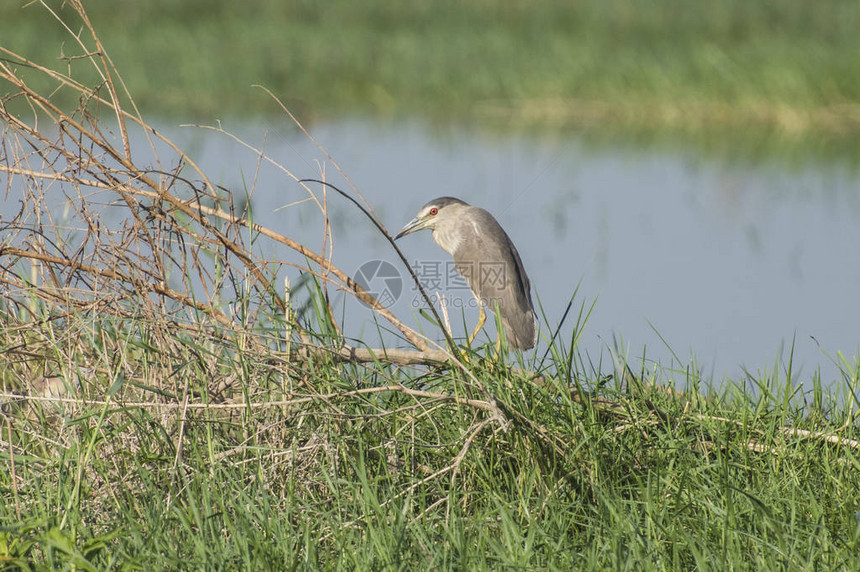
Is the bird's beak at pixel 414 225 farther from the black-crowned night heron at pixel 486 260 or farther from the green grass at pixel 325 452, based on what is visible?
the green grass at pixel 325 452

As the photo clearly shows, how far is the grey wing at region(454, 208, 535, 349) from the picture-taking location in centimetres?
524

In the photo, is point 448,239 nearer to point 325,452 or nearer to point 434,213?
point 434,213

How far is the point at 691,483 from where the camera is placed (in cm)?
330

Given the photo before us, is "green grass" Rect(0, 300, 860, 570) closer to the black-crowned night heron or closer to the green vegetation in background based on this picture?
the black-crowned night heron

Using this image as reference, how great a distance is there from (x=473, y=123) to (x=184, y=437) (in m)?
14.3

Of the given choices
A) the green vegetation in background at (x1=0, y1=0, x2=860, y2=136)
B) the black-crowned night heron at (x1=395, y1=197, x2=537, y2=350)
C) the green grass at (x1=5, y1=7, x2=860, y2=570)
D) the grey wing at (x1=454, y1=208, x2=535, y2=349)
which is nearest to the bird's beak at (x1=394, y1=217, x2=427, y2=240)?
the black-crowned night heron at (x1=395, y1=197, x2=537, y2=350)

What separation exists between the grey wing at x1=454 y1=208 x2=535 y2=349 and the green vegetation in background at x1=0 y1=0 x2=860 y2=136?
37.7 feet

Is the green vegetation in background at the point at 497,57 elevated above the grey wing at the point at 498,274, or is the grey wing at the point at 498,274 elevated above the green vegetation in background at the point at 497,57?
the green vegetation in background at the point at 497,57

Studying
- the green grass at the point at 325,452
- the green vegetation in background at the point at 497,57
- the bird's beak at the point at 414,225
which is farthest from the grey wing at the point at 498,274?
the green vegetation in background at the point at 497,57

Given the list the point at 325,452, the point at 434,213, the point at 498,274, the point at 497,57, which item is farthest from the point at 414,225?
the point at 497,57

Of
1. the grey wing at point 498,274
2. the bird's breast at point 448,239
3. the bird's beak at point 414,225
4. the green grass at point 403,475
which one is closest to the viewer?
the green grass at point 403,475

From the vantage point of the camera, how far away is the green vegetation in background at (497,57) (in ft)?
53.3

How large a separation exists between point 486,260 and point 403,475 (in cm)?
239

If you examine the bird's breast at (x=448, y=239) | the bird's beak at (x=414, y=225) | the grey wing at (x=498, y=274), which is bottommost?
the grey wing at (x=498, y=274)
